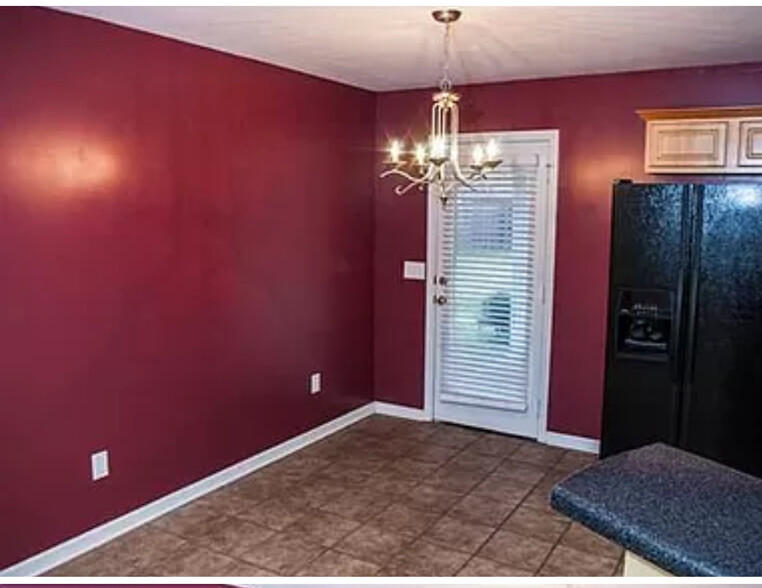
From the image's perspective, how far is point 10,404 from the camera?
3.05 meters

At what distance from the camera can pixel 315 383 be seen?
16.3ft

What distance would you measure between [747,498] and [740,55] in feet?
10.5

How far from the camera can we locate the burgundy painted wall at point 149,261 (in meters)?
3.07

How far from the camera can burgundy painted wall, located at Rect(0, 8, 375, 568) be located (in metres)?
3.07

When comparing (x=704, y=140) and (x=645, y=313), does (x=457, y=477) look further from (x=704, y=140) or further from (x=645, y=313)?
(x=704, y=140)

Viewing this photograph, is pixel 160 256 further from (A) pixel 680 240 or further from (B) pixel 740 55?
(B) pixel 740 55

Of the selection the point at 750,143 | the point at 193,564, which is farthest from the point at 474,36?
the point at 193,564

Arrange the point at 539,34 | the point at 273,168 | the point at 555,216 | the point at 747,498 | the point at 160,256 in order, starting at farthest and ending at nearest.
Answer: the point at 555,216, the point at 273,168, the point at 160,256, the point at 539,34, the point at 747,498

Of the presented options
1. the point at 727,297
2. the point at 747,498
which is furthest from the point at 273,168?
the point at 747,498

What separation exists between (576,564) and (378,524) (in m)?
0.98

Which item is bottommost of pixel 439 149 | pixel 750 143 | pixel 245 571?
pixel 245 571

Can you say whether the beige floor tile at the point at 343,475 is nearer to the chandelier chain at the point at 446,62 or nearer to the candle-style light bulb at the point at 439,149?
the candle-style light bulb at the point at 439,149

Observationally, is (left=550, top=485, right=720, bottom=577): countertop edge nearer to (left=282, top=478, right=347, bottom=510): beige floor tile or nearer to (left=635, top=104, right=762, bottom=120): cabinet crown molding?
(left=282, top=478, right=347, bottom=510): beige floor tile

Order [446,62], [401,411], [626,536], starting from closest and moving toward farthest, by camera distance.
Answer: [626,536], [446,62], [401,411]
